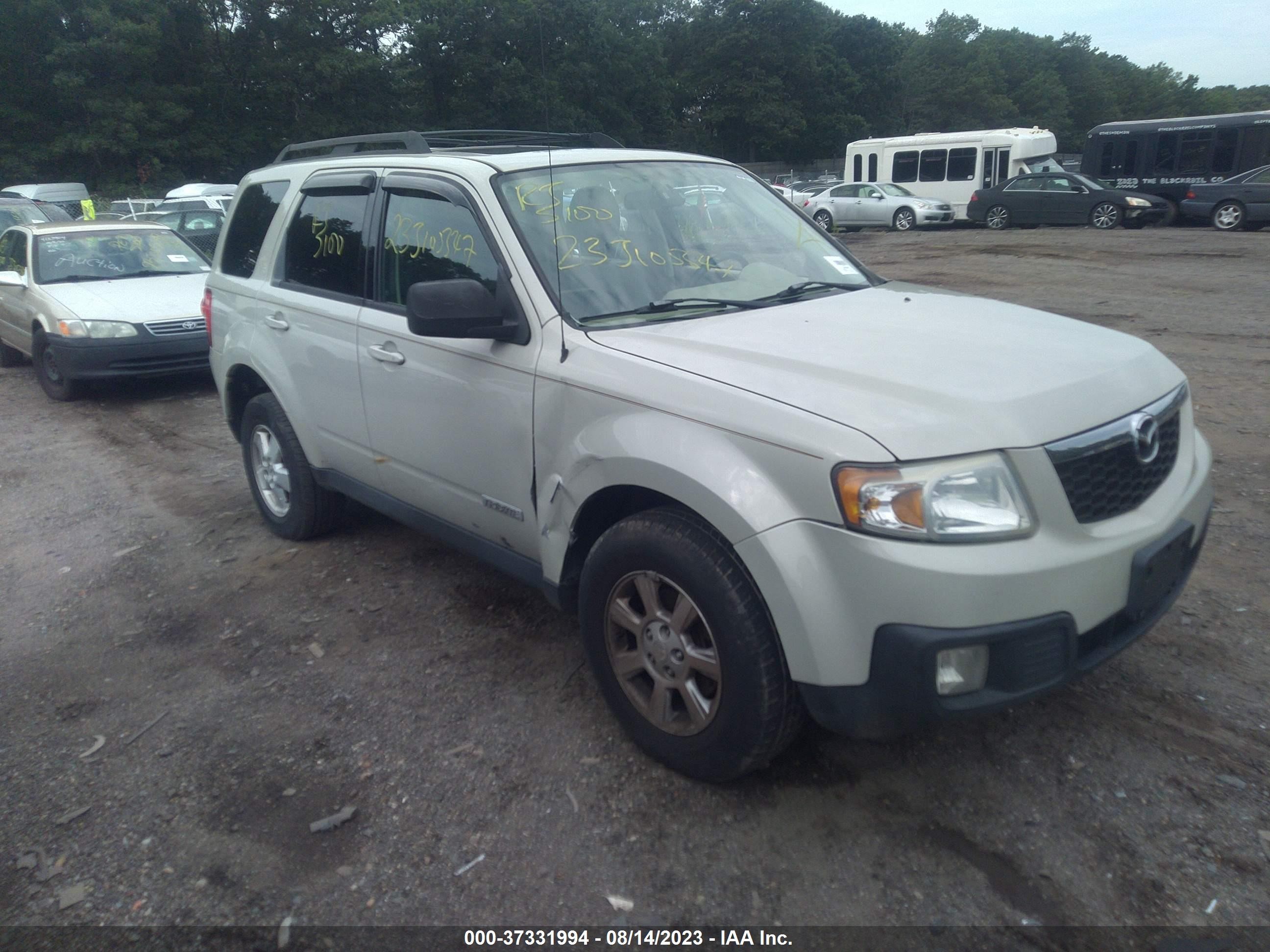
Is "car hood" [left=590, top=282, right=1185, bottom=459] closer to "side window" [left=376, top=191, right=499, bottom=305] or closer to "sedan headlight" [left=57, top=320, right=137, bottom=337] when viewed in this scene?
"side window" [left=376, top=191, right=499, bottom=305]

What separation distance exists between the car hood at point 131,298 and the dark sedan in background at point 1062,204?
68.4ft

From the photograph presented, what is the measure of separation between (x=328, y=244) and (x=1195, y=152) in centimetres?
2612

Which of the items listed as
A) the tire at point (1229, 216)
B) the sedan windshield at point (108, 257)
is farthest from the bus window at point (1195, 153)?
the sedan windshield at point (108, 257)

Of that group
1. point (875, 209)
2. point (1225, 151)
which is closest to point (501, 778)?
point (875, 209)

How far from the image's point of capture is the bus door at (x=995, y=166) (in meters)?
28.5

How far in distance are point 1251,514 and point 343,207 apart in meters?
4.65

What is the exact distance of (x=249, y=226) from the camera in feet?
17.1

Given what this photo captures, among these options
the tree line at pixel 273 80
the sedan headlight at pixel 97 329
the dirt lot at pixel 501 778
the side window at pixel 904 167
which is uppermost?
the tree line at pixel 273 80

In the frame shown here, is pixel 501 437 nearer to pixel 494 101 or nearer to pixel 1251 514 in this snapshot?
pixel 1251 514

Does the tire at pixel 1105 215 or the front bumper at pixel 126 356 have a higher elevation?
the tire at pixel 1105 215

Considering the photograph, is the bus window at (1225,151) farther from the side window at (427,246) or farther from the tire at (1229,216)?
the side window at (427,246)

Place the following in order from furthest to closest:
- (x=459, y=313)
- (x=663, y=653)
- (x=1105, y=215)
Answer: (x=1105, y=215)
(x=459, y=313)
(x=663, y=653)

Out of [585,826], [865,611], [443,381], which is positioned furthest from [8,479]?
[865,611]

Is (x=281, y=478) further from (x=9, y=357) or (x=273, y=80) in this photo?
(x=273, y=80)
